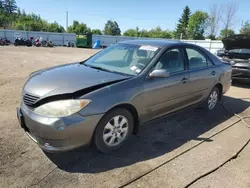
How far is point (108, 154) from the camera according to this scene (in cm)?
324

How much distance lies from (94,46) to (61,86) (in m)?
28.8

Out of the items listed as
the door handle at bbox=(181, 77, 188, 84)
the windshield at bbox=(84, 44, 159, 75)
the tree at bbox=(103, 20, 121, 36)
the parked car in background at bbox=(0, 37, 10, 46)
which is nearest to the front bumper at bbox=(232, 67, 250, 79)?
the door handle at bbox=(181, 77, 188, 84)

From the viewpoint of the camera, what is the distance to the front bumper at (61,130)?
2680mm

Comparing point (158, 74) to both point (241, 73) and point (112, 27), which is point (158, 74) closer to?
point (241, 73)

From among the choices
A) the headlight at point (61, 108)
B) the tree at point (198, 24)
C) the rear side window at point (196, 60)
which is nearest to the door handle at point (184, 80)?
the rear side window at point (196, 60)

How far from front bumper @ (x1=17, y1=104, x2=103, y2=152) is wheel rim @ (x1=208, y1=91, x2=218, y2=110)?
124 inches

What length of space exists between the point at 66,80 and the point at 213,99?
138 inches

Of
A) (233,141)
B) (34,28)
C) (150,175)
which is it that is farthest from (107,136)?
(34,28)

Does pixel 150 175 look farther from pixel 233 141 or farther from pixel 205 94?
pixel 205 94

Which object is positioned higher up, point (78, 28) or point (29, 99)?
point (78, 28)

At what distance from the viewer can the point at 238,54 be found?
27.2ft

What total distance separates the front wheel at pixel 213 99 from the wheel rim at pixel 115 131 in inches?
98.4

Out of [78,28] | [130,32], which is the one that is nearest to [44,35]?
[78,28]

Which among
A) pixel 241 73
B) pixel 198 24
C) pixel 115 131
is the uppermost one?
pixel 198 24
